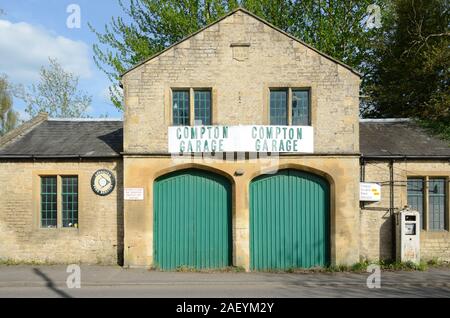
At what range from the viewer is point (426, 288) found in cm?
1153

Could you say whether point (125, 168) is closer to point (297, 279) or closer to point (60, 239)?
point (60, 239)

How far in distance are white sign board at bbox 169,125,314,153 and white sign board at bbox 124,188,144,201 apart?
167 cm

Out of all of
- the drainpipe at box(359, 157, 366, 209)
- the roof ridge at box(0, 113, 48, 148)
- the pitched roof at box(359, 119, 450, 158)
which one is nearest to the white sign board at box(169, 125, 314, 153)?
the drainpipe at box(359, 157, 366, 209)

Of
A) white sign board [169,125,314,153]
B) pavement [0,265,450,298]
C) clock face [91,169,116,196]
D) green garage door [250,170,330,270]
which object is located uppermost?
white sign board [169,125,314,153]

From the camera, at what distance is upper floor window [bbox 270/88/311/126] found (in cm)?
1414

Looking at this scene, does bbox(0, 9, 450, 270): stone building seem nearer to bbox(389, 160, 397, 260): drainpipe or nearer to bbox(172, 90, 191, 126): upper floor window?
bbox(172, 90, 191, 126): upper floor window

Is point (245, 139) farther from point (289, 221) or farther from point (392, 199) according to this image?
point (392, 199)

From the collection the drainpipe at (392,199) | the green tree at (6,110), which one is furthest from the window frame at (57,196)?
the green tree at (6,110)

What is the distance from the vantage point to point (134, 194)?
14000 millimetres

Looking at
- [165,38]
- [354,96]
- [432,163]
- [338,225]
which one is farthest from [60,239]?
[165,38]

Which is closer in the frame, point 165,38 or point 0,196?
point 0,196

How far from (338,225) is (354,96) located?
167 inches

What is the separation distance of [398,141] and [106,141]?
1097cm

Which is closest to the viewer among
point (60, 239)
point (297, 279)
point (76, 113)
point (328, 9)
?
point (297, 279)
